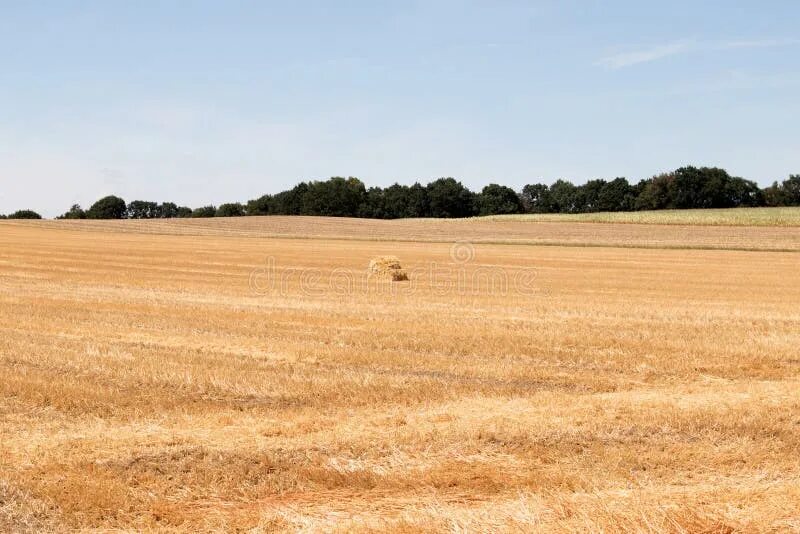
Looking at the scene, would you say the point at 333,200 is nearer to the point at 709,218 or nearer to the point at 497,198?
the point at 497,198

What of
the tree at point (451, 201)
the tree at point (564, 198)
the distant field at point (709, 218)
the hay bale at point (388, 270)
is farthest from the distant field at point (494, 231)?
the tree at point (564, 198)

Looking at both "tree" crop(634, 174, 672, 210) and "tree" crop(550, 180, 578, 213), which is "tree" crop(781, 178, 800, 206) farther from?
"tree" crop(550, 180, 578, 213)

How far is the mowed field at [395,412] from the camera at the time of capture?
23.2 ft

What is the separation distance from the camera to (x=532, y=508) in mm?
6629

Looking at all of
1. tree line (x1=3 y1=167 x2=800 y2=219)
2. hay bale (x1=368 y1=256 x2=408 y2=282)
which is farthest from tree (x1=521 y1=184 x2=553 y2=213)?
hay bale (x1=368 y1=256 x2=408 y2=282)

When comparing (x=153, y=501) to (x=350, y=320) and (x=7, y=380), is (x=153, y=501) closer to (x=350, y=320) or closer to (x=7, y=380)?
(x=7, y=380)

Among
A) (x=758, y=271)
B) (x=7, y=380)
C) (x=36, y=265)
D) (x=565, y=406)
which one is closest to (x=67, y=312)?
(x=7, y=380)

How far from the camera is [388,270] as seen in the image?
107 feet

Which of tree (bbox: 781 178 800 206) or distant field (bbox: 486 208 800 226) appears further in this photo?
tree (bbox: 781 178 800 206)

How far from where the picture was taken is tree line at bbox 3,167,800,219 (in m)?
146

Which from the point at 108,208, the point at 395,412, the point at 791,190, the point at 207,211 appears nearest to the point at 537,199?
the point at 791,190

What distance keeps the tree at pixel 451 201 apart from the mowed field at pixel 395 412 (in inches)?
5304

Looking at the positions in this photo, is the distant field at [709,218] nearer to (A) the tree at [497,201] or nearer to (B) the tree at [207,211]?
(A) the tree at [497,201]

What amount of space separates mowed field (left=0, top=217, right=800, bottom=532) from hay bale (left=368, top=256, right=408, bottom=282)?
20.0 ft
